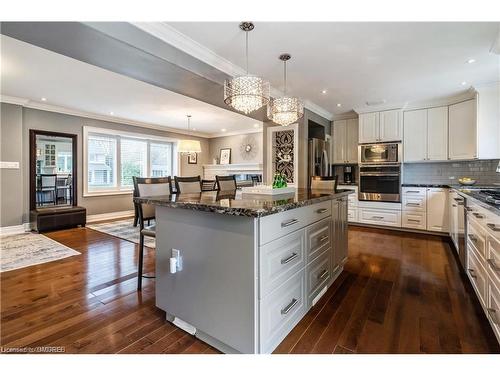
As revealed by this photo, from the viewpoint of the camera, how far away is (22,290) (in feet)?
7.48

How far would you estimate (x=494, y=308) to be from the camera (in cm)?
154

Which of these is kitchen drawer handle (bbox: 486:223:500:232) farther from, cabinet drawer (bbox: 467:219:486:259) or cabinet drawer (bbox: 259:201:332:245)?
cabinet drawer (bbox: 259:201:332:245)

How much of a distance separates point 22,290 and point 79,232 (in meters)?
2.53

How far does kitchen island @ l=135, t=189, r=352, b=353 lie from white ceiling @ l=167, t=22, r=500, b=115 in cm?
163

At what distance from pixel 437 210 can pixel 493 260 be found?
10.1ft

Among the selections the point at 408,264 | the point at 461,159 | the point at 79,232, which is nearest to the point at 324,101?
the point at 461,159

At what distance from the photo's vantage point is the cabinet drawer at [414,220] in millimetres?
4324

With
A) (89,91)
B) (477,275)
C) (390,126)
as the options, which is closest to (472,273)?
(477,275)

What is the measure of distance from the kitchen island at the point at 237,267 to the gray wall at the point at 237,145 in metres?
5.39

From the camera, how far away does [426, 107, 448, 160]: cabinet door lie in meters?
4.32

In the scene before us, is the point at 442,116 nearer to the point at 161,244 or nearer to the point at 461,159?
the point at 461,159

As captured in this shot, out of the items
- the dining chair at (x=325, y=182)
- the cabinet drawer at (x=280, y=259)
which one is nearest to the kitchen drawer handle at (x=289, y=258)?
the cabinet drawer at (x=280, y=259)

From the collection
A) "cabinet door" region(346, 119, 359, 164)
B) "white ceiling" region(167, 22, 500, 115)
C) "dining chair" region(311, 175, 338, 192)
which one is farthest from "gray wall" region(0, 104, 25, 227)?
"cabinet door" region(346, 119, 359, 164)

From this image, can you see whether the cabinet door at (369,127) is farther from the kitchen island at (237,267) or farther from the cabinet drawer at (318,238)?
the kitchen island at (237,267)
